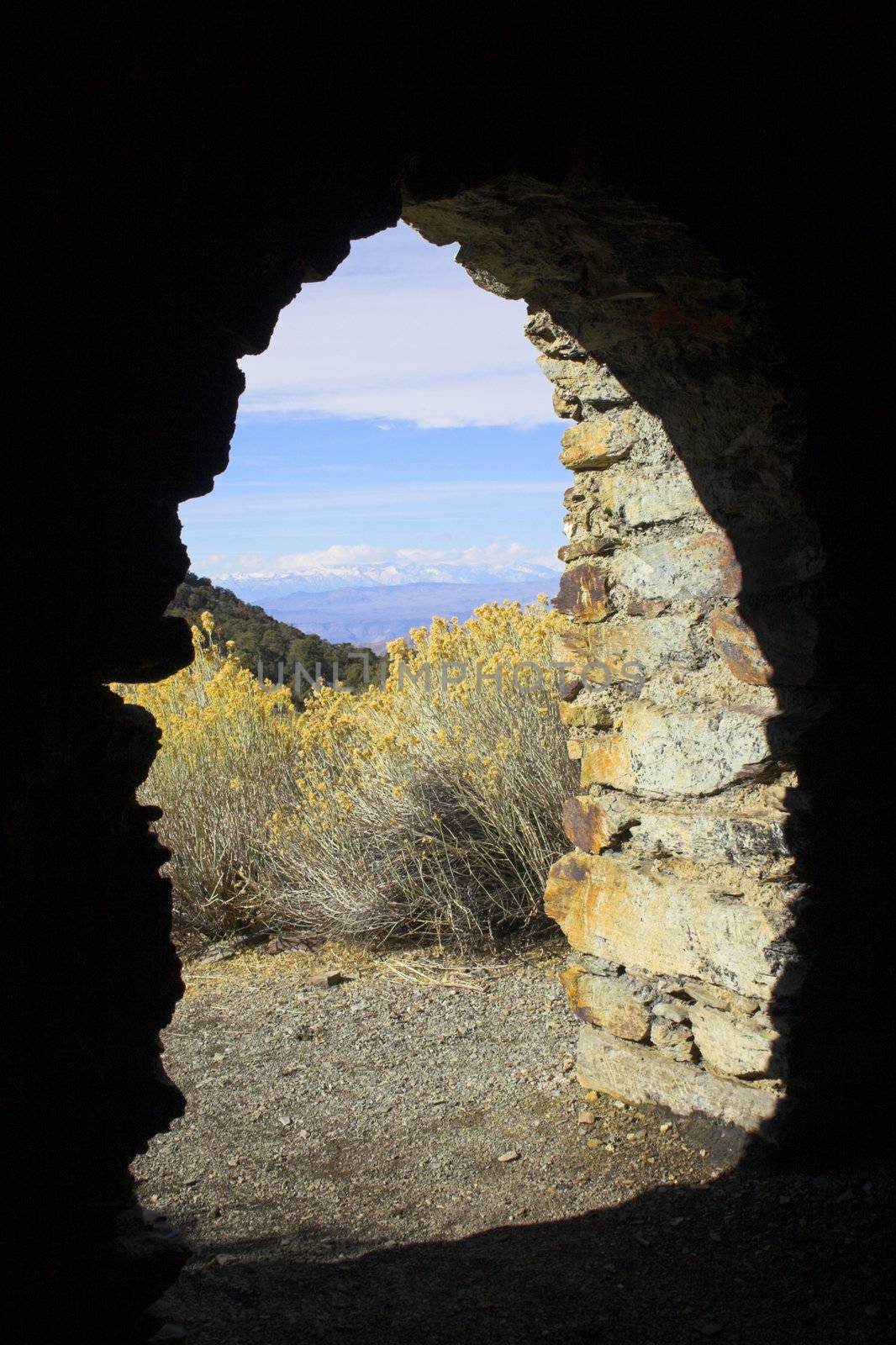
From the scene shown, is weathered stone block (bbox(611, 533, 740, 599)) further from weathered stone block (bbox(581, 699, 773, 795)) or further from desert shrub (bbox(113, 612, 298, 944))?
desert shrub (bbox(113, 612, 298, 944))

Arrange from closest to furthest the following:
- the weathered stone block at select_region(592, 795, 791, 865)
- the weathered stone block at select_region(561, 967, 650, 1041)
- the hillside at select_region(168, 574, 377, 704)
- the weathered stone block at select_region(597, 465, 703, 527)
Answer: the weathered stone block at select_region(592, 795, 791, 865) → the weathered stone block at select_region(597, 465, 703, 527) → the weathered stone block at select_region(561, 967, 650, 1041) → the hillside at select_region(168, 574, 377, 704)

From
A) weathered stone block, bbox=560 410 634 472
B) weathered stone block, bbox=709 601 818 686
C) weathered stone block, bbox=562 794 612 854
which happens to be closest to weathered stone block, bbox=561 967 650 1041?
weathered stone block, bbox=562 794 612 854

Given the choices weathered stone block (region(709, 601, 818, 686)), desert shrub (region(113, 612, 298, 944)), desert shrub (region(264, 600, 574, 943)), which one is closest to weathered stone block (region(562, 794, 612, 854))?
weathered stone block (region(709, 601, 818, 686))

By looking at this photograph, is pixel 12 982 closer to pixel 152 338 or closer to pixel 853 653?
pixel 152 338

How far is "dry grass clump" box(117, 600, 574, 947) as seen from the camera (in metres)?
5.21

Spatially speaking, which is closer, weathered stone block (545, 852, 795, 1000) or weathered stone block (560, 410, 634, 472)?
weathered stone block (545, 852, 795, 1000)

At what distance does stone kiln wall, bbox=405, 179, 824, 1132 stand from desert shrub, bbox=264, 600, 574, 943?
1.64 meters

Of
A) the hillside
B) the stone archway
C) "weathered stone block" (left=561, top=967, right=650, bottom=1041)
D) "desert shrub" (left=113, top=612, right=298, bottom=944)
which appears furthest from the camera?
the hillside

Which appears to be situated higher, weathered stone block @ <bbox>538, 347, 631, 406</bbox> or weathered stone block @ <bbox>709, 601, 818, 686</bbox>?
weathered stone block @ <bbox>538, 347, 631, 406</bbox>

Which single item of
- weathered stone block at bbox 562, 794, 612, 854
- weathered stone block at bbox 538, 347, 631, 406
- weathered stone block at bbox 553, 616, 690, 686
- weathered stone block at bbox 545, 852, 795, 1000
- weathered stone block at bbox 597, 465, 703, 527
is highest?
weathered stone block at bbox 538, 347, 631, 406

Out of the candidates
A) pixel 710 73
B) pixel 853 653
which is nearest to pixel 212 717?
pixel 853 653

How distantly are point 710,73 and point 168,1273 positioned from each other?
2729 millimetres

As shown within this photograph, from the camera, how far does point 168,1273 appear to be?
6.53 feet

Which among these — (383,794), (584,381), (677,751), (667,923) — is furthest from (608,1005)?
(383,794)
